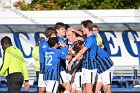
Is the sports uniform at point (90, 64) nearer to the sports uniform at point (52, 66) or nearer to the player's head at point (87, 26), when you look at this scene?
the player's head at point (87, 26)

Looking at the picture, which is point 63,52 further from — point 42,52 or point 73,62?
point 73,62

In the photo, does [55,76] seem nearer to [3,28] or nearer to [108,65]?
[108,65]

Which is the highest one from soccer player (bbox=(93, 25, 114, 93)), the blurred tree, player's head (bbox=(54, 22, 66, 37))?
the blurred tree

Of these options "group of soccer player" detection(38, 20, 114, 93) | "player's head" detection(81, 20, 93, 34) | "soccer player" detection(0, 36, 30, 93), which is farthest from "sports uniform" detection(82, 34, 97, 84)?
Answer: "soccer player" detection(0, 36, 30, 93)

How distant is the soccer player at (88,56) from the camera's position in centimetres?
1349

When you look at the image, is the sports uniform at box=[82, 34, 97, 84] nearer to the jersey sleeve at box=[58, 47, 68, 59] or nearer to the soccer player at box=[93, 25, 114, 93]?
the soccer player at box=[93, 25, 114, 93]

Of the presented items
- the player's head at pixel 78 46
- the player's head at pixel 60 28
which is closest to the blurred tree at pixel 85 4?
the player's head at pixel 78 46

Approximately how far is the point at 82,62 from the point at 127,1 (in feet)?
66.9

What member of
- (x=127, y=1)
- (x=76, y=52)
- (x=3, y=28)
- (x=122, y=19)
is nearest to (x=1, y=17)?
(x=3, y=28)

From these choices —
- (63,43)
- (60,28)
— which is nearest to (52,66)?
(63,43)

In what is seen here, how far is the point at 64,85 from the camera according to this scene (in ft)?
46.4

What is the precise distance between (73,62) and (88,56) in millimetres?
454

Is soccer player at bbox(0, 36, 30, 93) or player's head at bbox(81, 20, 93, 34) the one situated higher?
player's head at bbox(81, 20, 93, 34)

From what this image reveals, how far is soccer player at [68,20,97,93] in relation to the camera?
44.3 feet
